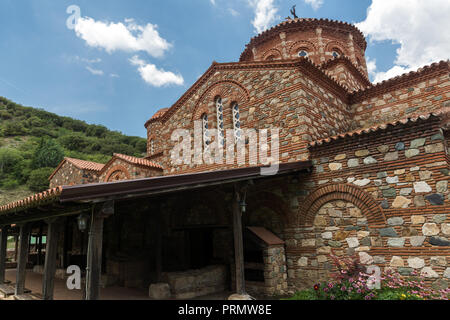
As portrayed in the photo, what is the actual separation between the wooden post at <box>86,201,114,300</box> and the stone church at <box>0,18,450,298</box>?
0.18 m

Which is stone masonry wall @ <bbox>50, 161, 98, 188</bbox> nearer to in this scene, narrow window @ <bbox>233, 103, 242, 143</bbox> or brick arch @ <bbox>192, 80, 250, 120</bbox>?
brick arch @ <bbox>192, 80, 250, 120</bbox>

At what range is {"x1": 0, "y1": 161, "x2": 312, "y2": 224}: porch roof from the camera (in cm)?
314

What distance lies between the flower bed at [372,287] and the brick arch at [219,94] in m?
5.28

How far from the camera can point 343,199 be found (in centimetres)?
588

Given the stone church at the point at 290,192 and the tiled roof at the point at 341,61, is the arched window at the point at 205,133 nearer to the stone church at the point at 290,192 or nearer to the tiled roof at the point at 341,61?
the stone church at the point at 290,192

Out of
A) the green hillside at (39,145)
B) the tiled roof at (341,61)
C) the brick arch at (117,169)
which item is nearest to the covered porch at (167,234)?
the brick arch at (117,169)

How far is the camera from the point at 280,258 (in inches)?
248

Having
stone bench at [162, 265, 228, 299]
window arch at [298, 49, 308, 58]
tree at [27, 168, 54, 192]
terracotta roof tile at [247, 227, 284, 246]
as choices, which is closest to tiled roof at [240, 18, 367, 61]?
window arch at [298, 49, 308, 58]

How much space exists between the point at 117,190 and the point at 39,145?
42.3 metres

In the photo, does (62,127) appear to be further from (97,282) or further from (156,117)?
(97,282)

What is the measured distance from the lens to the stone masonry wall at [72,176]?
14734 mm

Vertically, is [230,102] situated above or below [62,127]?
below

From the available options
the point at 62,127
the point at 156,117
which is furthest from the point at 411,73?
the point at 62,127

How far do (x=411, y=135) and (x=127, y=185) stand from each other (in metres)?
5.11
